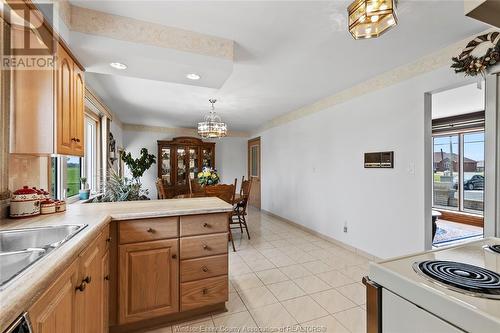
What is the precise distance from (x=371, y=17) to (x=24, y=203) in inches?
96.8

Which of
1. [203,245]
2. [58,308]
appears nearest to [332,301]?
[203,245]

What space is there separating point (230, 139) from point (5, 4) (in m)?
5.81

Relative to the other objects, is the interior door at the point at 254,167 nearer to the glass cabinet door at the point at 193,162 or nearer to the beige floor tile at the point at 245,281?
the glass cabinet door at the point at 193,162

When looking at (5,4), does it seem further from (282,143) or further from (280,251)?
(282,143)

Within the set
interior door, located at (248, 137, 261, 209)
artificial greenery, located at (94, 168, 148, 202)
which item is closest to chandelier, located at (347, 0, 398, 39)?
artificial greenery, located at (94, 168, 148, 202)

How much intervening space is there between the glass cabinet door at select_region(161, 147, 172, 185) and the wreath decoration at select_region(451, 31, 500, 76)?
18.4ft

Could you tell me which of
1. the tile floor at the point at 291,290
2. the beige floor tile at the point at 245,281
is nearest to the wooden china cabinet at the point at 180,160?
the tile floor at the point at 291,290

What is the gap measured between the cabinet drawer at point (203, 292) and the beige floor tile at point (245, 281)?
1.53 feet

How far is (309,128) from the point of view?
13.9 ft

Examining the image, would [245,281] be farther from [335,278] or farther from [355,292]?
[355,292]

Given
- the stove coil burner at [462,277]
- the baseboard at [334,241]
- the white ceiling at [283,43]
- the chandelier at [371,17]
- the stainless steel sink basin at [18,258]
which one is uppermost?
the white ceiling at [283,43]

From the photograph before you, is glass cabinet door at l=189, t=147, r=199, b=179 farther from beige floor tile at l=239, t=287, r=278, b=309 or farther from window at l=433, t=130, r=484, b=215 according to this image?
window at l=433, t=130, r=484, b=215

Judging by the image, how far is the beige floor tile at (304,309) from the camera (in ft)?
6.16

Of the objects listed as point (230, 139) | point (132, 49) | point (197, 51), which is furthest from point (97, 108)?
point (230, 139)
